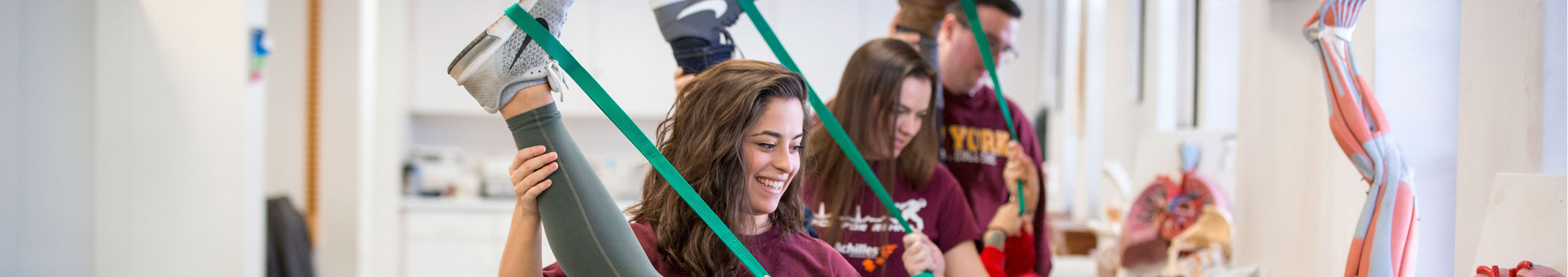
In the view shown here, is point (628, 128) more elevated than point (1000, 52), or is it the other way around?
point (1000, 52)

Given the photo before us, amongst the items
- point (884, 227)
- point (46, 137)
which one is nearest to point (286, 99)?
point (46, 137)

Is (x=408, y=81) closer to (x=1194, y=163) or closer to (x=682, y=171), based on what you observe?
(x=1194, y=163)

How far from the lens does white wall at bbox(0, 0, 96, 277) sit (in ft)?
6.34

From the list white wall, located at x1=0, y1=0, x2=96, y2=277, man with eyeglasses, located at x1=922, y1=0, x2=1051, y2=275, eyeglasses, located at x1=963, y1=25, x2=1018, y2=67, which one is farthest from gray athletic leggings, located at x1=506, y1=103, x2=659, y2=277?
white wall, located at x1=0, y1=0, x2=96, y2=277

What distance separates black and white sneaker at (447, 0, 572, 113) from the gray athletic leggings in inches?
0.9

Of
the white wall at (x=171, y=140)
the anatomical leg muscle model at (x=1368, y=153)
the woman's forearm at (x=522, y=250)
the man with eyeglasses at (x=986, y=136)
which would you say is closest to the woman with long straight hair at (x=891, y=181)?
the man with eyeglasses at (x=986, y=136)

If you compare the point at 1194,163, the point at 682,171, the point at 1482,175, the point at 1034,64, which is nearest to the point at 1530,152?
the point at 1482,175

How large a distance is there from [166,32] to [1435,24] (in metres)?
2.42

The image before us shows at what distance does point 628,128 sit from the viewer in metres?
0.73

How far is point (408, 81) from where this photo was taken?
162 inches

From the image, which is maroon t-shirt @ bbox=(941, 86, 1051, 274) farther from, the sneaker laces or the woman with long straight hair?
the sneaker laces

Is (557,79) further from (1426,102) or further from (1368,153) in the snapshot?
(1426,102)

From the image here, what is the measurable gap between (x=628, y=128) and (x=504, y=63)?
0.38 feet

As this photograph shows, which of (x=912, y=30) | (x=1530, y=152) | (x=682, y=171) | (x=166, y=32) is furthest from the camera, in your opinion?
(x=166, y=32)
